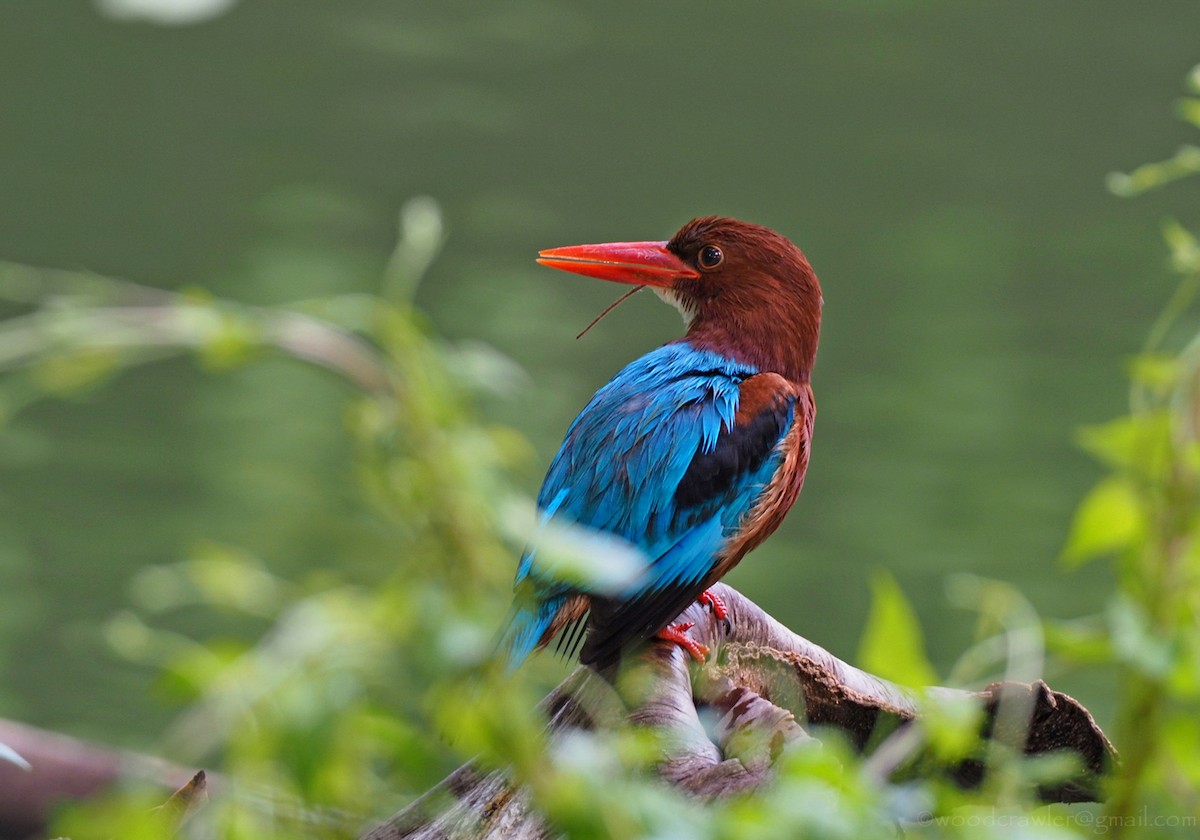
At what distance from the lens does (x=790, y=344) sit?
2.07 m

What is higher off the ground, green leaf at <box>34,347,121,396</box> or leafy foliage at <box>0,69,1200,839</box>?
green leaf at <box>34,347,121,396</box>

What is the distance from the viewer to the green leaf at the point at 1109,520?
0.48 m

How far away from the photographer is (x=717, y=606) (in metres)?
1.92

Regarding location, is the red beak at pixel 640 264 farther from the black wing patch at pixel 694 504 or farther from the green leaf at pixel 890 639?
the green leaf at pixel 890 639

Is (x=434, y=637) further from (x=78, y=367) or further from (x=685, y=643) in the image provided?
(x=685, y=643)

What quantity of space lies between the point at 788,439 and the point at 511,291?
10.9 feet

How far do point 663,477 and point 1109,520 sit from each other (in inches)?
51.7

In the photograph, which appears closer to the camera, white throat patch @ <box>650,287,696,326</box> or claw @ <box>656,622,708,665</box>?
claw @ <box>656,622,708,665</box>

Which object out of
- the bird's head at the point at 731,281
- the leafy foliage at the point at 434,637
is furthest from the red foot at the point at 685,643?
the leafy foliage at the point at 434,637

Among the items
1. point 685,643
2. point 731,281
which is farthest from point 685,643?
point 731,281

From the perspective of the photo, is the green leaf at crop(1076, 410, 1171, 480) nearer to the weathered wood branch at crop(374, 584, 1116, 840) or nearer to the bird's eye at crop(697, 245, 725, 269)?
the weathered wood branch at crop(374, 584, 1116, 840)

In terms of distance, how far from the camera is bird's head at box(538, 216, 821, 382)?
2.05m

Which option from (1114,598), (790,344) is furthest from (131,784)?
(790,344)

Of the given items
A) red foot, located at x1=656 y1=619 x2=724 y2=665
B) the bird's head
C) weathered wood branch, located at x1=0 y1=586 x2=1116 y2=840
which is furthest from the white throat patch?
red foot, located at x1=656 y1=619 x2=724 y2=665
